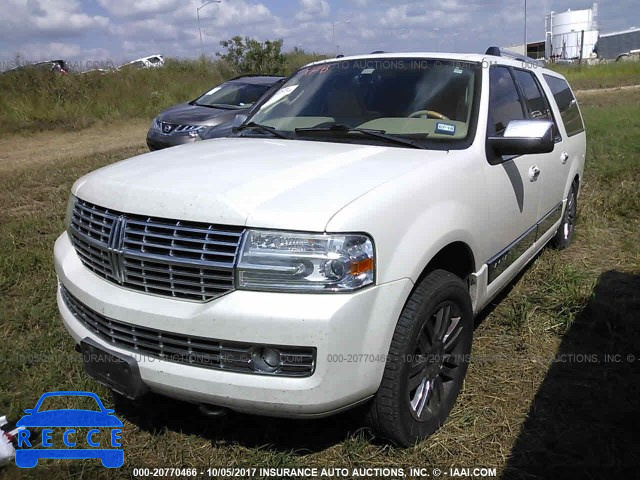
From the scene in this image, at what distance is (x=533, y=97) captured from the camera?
13.9 feet

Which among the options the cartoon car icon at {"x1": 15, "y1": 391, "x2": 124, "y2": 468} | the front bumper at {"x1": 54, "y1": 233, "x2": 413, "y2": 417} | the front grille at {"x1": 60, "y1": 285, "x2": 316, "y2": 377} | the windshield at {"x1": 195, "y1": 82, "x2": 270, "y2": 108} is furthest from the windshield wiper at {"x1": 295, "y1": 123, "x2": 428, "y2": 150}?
the windshield at {"x1": 195, "y1": 82, "x2": 270, "y2": 108}

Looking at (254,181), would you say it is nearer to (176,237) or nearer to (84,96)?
(176,237)

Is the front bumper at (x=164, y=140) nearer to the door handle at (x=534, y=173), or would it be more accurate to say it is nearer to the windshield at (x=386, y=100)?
the windshield at (x=386, y=100)

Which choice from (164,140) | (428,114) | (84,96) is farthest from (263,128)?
(84,96)

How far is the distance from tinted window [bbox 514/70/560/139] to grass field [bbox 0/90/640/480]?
120 cm

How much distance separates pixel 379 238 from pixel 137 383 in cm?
111

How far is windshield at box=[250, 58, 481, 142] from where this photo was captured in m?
3.25

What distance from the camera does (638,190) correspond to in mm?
6738

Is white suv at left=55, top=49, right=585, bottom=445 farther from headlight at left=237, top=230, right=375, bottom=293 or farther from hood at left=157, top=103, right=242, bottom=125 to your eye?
hood at left=157, top=103, right=242, bottom=125

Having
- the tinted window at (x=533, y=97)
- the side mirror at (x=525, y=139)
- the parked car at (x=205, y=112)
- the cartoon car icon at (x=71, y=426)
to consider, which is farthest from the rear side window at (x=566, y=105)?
the parked car at (x=205, y=112)

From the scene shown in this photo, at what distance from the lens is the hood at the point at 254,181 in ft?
7.16

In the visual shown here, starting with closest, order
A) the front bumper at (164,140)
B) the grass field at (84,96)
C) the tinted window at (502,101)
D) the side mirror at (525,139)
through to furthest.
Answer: the side mirror at (525,139), the tinted window at (502,101), the front bumper at (164,140), the grass field at (84,96)

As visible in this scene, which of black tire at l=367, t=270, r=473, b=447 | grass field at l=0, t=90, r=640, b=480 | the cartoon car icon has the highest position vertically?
black tire at l=367, t=270, r=473, b=447

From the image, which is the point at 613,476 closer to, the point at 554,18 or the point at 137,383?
the point at 137,383
